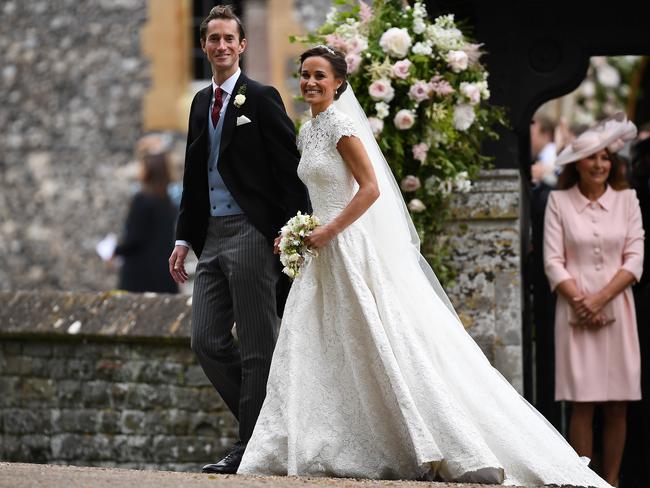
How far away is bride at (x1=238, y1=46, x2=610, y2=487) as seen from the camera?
715 centimetres

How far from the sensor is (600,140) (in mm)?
9250

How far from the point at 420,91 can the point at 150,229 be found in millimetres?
4488

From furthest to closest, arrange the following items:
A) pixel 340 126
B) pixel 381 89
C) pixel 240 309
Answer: pixel 381 89 → pixel 240 309 → pixel 340 126

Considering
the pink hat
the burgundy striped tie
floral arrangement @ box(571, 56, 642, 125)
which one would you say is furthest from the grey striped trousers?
floral arrangement @ box(571, 56, 642, 125)

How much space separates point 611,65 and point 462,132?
12.5m

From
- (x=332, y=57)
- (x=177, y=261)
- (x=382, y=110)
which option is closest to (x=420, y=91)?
(x=382, y=110)

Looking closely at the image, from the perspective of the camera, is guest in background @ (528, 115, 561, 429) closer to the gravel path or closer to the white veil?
the white veil

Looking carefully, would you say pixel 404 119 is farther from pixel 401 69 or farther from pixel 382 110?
pixel 401 69

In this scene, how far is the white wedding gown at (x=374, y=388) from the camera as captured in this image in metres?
7.14

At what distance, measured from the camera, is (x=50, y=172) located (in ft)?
60.3

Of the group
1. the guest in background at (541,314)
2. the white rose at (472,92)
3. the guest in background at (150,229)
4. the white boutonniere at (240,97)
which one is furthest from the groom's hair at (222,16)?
the guest in background at (150,229)

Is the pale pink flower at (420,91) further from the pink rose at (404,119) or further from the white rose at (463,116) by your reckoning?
the white rose at (463,116)

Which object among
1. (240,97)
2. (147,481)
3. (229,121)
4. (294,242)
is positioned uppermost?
(240,97)

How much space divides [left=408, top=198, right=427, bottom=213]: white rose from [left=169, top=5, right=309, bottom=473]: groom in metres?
1.39
